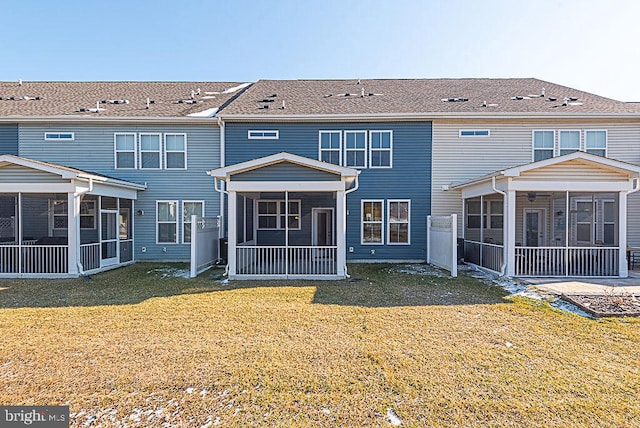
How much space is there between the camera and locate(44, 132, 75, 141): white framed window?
39.4 ft

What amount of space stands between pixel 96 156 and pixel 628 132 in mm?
19503

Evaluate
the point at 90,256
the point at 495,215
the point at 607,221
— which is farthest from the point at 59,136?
the point at 607,221

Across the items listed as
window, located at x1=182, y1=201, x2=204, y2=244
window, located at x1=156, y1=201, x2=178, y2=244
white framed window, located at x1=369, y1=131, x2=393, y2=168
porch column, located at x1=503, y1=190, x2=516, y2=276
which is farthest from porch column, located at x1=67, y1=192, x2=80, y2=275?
porch column, located at x1=503, y1=190, x2=516, y2=276

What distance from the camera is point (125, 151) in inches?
480

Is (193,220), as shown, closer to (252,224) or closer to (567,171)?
(252,224)

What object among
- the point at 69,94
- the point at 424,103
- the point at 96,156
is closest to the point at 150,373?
the point at 96,156

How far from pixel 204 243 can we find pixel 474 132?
10361 millimetres

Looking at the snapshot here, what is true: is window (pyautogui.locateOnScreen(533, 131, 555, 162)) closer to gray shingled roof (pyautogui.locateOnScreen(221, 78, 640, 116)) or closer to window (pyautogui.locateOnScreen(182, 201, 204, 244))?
gray shingled roof (pyautogui.locateOnScreen(221, 78, 640, 116))

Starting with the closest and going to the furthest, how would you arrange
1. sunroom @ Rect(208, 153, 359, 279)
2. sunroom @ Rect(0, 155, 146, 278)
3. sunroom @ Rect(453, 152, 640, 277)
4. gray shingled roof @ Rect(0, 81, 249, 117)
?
sunroom @ Rect(453, 152, 640, 277) → sunroom @ Rect(208, 153, 359, 279) → sunroom @ Rect(0, 155, 146, 278) → gray shingled roof @ Rect(0, 81, 249, 117)

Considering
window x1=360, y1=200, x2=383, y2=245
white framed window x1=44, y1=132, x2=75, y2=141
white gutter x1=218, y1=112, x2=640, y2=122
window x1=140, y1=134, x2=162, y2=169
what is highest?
white gutter x1=218, y1=112, x2=640, y2=122

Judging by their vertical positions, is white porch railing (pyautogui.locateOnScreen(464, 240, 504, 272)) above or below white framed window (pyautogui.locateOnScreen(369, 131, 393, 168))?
below

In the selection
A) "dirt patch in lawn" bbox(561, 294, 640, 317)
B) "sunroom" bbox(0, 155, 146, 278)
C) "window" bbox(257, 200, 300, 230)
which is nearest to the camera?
"dirt patch in lawn" bbox(561, 294, 640, 317)

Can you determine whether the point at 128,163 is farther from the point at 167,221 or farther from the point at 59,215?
the point at 59,215

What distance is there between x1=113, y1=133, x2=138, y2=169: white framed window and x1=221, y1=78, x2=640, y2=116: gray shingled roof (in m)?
3.74
